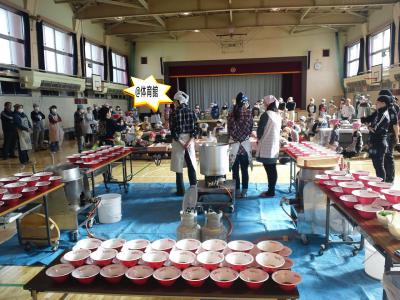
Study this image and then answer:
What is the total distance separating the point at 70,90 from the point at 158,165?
574cm

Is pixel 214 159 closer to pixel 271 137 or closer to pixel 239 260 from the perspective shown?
pixel 271 137

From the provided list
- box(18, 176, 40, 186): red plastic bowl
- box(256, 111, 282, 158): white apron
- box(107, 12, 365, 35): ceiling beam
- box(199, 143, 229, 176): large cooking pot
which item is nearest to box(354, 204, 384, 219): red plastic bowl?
box(199, 143, 229, 176): large cooking pot

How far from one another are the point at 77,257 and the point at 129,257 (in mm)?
267

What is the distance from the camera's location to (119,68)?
52.2ft

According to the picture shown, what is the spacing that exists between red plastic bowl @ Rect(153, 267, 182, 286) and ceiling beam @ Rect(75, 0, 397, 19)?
1006cm

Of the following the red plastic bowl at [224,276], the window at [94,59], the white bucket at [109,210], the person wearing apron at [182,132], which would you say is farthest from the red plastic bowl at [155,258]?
the window at [94,59]

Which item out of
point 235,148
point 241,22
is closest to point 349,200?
point 235,148

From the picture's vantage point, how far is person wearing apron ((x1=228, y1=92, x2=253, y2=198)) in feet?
14.3

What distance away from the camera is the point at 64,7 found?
10.9 m

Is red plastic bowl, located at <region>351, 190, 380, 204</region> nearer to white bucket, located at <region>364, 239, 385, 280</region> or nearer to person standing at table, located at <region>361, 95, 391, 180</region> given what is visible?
white bucket, located at <region>364, 239, 385, 280</region>

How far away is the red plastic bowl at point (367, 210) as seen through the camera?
1929mm

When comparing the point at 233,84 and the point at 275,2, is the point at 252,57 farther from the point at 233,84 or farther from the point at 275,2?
the point at 275,2

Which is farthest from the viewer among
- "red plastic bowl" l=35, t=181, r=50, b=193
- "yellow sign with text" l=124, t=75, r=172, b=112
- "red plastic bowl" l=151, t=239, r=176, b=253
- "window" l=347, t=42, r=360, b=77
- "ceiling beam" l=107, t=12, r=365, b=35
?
"window" l=347, t=42, r=360, b=77

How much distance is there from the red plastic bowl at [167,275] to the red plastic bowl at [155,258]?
0.04 meters
